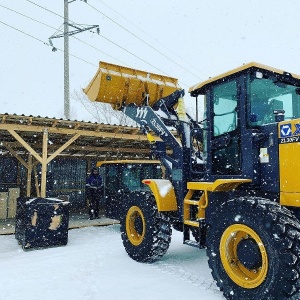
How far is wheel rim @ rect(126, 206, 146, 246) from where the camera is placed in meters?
5.96

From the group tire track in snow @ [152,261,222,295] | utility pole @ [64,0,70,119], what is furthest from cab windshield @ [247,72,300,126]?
utility pole @ [64,0,70,119]

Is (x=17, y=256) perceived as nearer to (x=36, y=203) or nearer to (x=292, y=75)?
(x=36, y=203)

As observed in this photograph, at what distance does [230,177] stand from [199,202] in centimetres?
59

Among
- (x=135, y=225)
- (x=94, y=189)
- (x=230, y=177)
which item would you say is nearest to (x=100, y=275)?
(x=135, y=225)

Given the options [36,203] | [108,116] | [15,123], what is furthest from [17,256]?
[108,116]

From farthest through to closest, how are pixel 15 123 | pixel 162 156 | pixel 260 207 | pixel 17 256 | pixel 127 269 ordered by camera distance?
pixel 15 123
pixel 17 256
pixel 162 156
pixel 127 269
pixel 260 207

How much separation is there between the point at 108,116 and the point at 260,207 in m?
33.0

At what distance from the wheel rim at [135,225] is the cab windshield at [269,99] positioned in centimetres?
268

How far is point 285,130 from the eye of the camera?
3.84 meters

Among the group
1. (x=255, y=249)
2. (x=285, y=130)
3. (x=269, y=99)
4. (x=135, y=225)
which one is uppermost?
(x=269, y=99)

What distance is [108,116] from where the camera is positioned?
35781 millimetres

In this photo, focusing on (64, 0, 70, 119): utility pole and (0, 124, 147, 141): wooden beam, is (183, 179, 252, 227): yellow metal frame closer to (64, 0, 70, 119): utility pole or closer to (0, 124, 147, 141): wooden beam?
(0, 124, 147, 141): wooden beam

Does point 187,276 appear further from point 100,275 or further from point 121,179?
point 121,179

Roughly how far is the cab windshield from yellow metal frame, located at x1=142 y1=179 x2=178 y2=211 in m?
1.96
